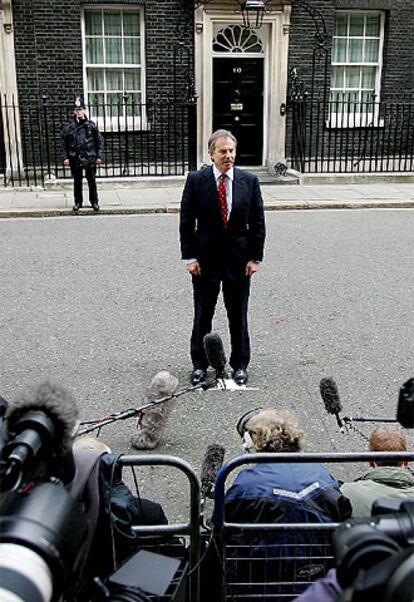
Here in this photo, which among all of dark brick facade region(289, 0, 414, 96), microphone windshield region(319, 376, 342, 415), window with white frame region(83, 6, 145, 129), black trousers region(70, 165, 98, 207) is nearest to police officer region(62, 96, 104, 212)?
black trousers region(70, 165, 98, 207)

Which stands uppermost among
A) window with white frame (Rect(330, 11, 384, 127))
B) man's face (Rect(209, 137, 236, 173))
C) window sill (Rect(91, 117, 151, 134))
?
window with white frame (Rect(330, 11, 384, 127))

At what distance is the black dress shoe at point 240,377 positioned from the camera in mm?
5754

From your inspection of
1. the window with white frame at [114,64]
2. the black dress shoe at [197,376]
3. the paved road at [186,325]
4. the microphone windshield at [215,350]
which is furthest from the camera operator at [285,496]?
the window with white frame at [114,64]

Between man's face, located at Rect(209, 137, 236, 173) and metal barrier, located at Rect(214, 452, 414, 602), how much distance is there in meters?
3.09

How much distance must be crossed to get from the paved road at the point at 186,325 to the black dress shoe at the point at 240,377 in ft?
0.39

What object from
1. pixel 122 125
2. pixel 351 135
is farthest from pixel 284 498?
pixel 351 135

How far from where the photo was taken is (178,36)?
16141 mm

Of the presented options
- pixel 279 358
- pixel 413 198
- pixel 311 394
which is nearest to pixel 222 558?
pixel 311 394

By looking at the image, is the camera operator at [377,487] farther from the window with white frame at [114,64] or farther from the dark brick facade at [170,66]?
the window with white frame at [114,64]

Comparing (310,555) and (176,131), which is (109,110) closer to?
(176,131)

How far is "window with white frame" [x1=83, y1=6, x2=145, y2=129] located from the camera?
632 inches

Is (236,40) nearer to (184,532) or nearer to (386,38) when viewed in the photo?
(386,38)

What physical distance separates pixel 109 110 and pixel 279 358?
11791 millimetres

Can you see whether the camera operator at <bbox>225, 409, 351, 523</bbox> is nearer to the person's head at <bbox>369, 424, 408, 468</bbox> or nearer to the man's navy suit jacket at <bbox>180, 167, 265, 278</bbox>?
the person's head at <bbox>369, 424, 408, 468</bbox>
